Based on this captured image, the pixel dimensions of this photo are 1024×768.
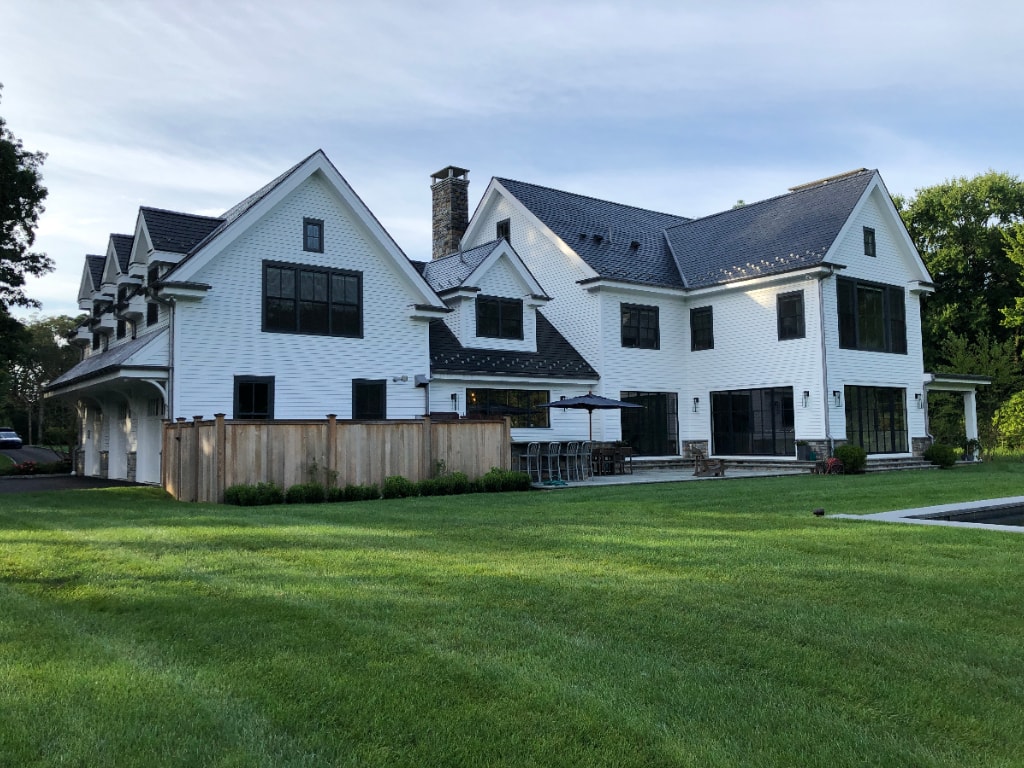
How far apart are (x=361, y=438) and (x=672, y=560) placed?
9616 mm

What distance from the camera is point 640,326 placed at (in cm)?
2661

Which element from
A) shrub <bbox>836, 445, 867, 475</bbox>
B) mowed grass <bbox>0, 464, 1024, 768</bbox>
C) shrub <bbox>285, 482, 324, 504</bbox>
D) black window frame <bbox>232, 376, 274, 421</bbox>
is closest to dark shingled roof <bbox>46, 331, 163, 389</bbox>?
black window frame <bbox>232, 376, 274, 421</bbox>

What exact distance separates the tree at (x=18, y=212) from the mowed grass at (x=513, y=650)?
21.4 metres

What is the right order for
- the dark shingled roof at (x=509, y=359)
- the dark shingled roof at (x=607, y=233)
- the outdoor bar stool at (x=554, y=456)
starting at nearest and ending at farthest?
1. the outdoor bar stool at (x=554, y=456)
2. the dark shingled roof at (x=509, y=359)
3. the dark shingled roof at (x=607, y=233)

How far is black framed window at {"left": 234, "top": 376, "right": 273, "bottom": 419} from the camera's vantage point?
18.7 m

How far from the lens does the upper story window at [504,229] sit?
28953 mm

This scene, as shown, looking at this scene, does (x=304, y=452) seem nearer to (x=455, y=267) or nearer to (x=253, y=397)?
(x=253, y=397)

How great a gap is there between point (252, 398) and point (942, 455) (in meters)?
20.6

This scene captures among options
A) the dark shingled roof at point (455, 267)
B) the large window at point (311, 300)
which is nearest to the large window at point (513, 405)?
the dark shingled roof at point (455, 267)

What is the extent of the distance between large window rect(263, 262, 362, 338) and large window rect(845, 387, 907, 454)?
50.2 feet

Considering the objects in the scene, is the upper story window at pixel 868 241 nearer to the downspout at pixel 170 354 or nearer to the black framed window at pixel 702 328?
the black framed window at pixel 702 328

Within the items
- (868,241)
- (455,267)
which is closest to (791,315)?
(868,241)

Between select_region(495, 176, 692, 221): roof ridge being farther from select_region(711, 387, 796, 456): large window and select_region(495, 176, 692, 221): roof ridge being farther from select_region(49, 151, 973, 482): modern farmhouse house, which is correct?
select_region(711, 387, 796, 456): large window

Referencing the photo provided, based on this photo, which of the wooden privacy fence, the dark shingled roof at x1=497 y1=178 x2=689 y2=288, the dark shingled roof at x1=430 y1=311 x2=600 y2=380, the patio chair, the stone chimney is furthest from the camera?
the stone chimney
